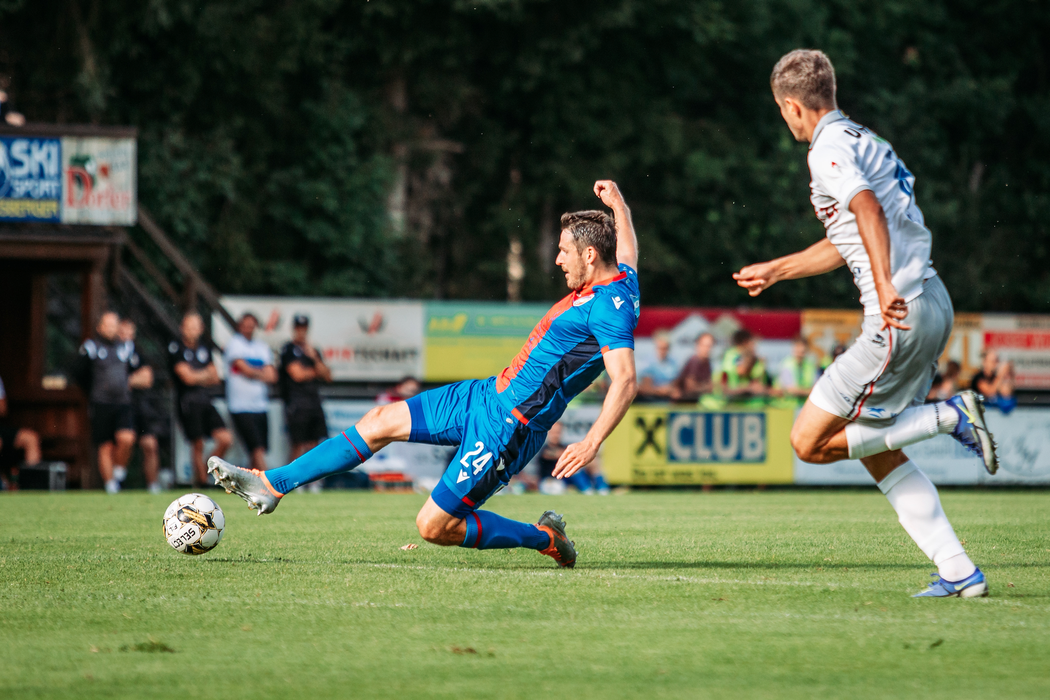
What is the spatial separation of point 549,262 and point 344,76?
6341 millimetres

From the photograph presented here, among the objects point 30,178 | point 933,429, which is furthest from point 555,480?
point 933,429

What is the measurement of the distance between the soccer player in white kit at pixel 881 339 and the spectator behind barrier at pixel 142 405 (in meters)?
12.2

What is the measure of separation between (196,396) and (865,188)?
12875 mm

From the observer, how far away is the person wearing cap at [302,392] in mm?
17516

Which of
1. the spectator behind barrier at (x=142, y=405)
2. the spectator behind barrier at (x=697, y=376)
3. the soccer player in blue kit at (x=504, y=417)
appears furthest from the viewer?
the spectator behind barrier at (x=697, y=376)

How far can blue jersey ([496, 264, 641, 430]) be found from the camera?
6.51 m

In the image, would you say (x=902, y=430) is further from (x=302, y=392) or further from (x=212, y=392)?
(x=212, y=392)

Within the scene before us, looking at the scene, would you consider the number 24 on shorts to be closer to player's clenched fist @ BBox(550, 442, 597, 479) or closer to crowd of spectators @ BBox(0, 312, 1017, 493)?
player's clenched fist @ BBox(550, 442, 597, 479)

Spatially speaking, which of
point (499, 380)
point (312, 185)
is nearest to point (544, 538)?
point (499, 380)

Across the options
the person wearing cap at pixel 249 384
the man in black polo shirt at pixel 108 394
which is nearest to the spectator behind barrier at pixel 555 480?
the person wearing cap at pixel 249 384

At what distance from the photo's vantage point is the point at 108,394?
52.9 feet

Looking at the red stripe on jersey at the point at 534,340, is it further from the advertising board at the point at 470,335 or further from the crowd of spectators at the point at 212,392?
the advertising board at the point at 470,335

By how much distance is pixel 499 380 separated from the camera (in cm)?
673

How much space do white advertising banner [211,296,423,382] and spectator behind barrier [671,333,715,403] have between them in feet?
16.5
